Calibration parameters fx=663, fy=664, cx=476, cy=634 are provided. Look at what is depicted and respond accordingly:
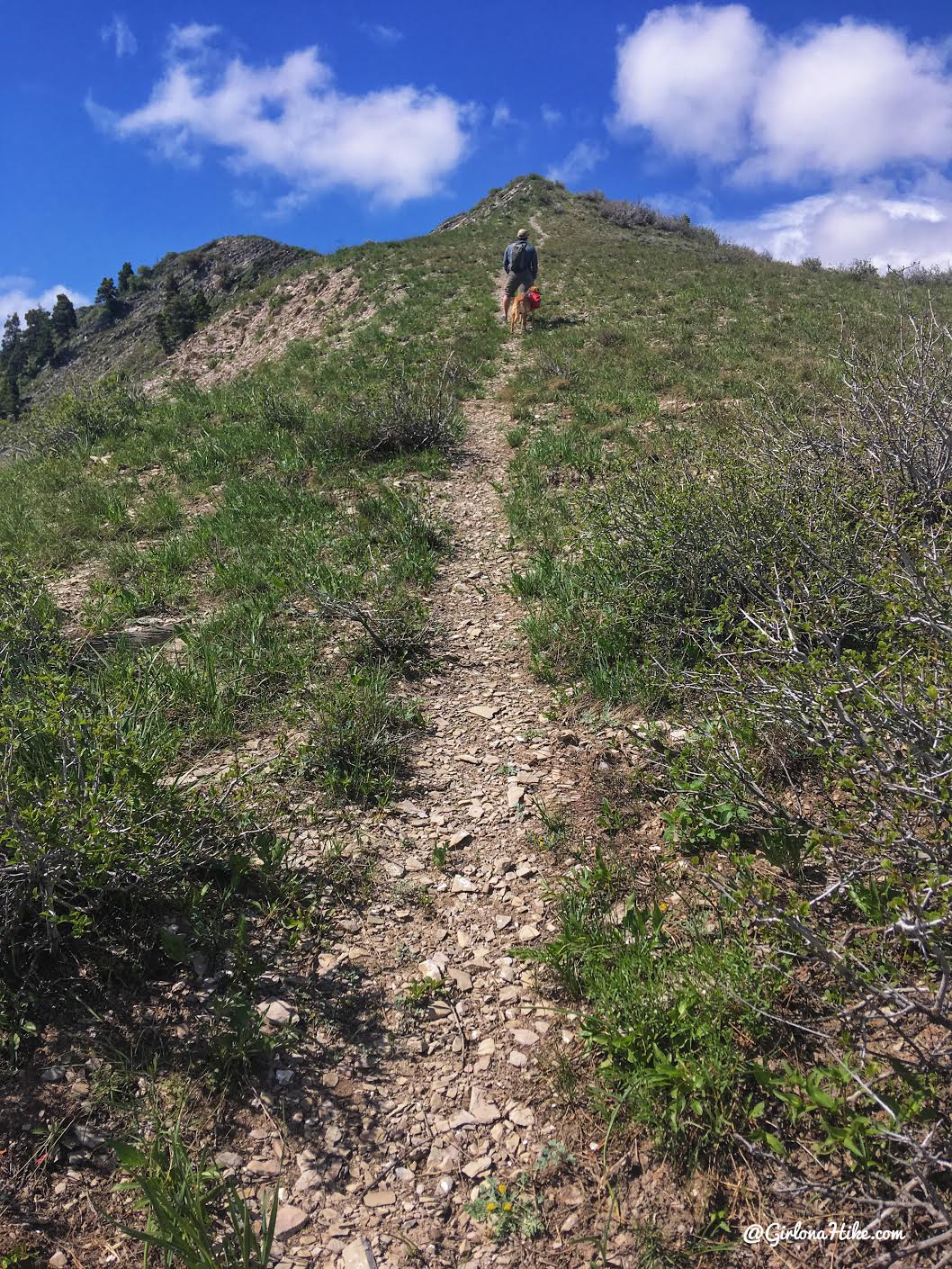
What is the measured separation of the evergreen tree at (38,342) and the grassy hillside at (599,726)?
5149 inches

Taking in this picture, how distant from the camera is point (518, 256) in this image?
16.6 m

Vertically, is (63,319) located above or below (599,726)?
above

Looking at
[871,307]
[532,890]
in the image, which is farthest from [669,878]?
[871,307]

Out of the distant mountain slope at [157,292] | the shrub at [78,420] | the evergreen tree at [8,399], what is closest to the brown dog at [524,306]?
the shrub at [78,420]

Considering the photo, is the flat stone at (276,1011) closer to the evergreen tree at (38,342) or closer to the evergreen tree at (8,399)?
the evergreen tree at (8,399)

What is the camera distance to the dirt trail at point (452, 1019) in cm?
239

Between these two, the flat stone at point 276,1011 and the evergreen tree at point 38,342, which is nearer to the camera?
the flat stone at point 276,1011

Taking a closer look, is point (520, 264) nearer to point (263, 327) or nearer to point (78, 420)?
point (78, 420)

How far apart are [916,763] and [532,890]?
6.77 ft

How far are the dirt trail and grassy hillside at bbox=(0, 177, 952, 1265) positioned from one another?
208mm

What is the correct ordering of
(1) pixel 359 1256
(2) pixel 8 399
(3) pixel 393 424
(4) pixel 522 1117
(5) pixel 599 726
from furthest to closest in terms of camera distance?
(2) pixel 8 399
(3) pixel 393 424
(5) pixel 599 726
(4) pixel 522 1117
(1) pixel 359 1256

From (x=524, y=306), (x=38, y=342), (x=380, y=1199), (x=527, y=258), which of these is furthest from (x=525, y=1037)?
(x=38, y=342)

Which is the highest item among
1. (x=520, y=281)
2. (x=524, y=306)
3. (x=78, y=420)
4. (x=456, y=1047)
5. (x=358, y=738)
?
(x=520, y=281)

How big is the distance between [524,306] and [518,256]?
3.81ft
